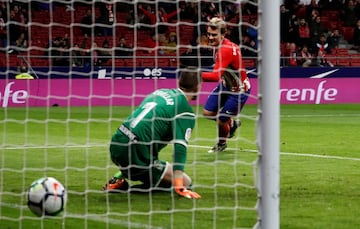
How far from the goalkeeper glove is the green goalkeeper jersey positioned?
38 cm

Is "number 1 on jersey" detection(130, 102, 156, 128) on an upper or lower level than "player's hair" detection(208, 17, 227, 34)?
lower

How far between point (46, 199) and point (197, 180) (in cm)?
317

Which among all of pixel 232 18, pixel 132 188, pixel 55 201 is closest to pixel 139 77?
pixel 232 18

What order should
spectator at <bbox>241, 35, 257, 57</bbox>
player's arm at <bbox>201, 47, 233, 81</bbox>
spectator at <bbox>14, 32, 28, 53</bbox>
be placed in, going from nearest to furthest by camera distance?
spectator at <bbox>241, 35, 257, 57</bbox>, player's arm at <bbox>201, 47, 233, 81</bbox>, spectator at <bbox>14, 32, 28, 53</bbox>

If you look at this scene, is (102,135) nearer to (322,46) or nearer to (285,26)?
(285,26)

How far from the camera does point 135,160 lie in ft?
28.2

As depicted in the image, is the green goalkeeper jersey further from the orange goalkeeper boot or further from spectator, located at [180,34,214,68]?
spectator, located at [180,34,214,68]

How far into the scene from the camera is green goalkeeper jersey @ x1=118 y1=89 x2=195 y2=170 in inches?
335

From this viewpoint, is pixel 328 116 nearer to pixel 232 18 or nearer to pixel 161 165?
pixel 232 18

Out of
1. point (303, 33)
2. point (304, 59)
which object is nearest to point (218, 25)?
point (304, 59)

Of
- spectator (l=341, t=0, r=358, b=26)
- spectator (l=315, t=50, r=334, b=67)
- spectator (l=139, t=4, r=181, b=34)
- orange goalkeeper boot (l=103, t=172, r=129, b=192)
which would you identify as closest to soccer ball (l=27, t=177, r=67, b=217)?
orange goalkeeper boot (l=103, t=172, r=129, b=192)

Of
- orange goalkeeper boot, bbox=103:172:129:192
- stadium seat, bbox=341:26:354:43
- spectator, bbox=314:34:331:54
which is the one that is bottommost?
orange goalkeeper boot, bbox=103:172:129:192

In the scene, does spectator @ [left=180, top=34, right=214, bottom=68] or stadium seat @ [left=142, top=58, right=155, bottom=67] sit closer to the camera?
spectator @ [left=180, top=34, right=214, bottom=68]

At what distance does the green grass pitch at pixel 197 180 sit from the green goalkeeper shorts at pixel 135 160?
24 cm
